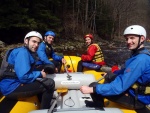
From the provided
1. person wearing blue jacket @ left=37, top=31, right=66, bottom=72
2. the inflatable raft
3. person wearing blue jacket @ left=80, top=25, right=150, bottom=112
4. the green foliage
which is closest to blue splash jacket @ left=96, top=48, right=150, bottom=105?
person wearing blue jacket @ left=80, top=25, right=150, bottom=112

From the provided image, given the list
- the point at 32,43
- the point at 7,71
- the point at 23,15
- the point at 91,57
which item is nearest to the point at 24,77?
the point at 7,71

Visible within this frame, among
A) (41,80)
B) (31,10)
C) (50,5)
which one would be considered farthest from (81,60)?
(50,5)

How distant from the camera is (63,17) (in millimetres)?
25625

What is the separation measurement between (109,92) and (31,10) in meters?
15.8

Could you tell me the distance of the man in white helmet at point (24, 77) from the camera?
3.22 m

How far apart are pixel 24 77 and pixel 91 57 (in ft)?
10.6

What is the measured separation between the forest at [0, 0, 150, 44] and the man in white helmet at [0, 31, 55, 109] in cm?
1232

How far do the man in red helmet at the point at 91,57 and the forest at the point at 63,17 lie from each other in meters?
10.0

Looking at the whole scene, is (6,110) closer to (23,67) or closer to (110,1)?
(23,67)

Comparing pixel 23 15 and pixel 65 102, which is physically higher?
pixel 23 15

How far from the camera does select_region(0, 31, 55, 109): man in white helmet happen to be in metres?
3.22

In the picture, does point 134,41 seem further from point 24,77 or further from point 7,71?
point 7,71

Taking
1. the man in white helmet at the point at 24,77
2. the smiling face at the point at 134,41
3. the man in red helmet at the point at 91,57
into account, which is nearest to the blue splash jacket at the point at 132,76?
the smiling face at the point at 134,41

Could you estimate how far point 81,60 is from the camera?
21.3 ft
